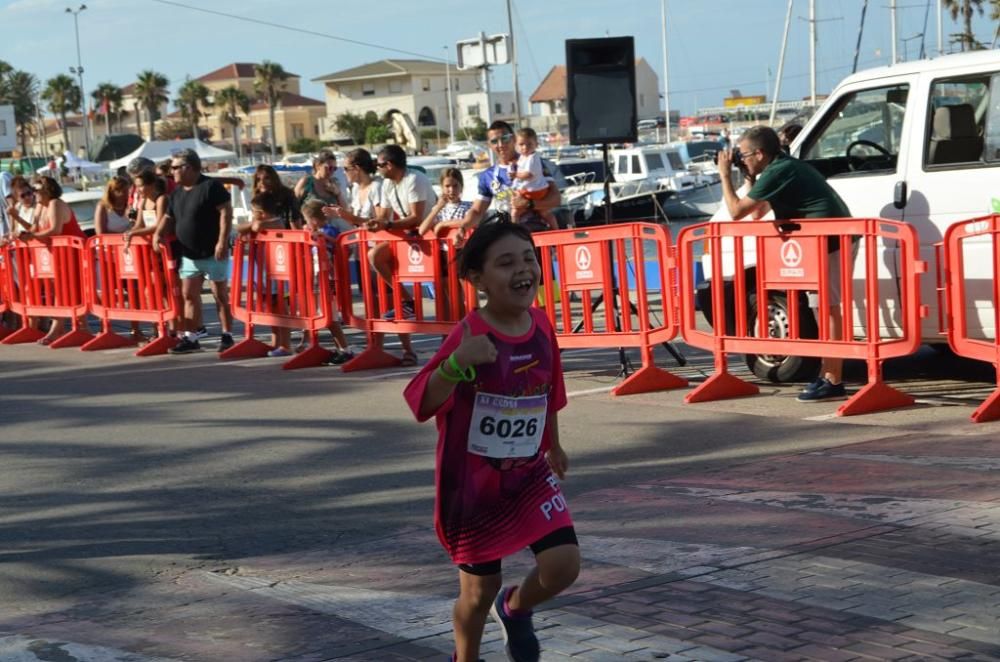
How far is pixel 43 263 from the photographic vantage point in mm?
16703

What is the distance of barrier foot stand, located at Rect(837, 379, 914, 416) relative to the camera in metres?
9.38

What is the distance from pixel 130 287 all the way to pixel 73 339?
58.4 inches

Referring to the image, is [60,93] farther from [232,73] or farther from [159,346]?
[159,346]

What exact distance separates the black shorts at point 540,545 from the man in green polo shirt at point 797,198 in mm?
5689

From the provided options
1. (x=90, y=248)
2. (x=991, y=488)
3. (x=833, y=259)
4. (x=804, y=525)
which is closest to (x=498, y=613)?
(x=804, y=525)

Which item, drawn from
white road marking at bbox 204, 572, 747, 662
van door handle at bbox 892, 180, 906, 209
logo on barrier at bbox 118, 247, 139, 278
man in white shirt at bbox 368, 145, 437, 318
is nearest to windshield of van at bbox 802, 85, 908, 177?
van door handle at bbox 892, 180, 906, 209

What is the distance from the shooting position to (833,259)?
9703 mm

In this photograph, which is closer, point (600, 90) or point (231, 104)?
point (600, 90)

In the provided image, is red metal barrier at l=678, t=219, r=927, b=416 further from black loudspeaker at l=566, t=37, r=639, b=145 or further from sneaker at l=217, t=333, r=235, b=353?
sneaker at l=217, t=333, r=235, b=353

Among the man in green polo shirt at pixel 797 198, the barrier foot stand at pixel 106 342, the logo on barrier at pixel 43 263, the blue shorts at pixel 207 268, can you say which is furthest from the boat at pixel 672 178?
the man in green polo shirt at pixel 797 198

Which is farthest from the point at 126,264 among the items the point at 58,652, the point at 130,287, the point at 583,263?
the point at 58,652

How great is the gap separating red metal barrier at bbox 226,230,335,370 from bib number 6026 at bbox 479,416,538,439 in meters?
8.49

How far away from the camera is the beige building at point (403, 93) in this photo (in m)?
131

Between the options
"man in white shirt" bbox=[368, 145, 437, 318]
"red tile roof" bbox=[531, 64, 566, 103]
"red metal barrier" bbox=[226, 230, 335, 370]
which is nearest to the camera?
"man in white shirt" bbox=[368, 145, 437, 318]
